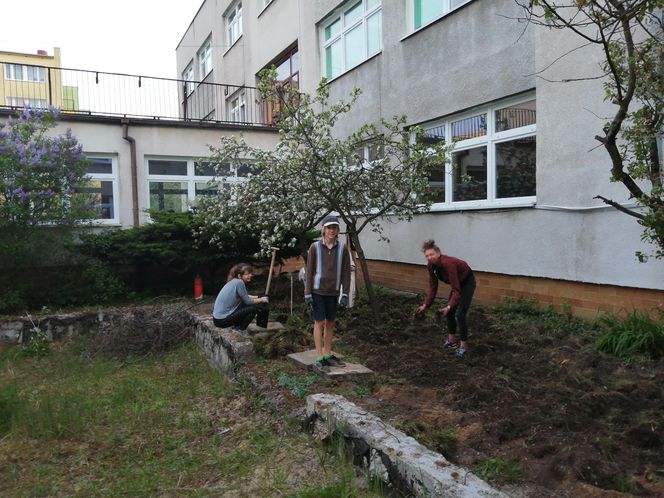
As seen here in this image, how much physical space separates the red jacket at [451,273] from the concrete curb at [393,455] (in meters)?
2.04

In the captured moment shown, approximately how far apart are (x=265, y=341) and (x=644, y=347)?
3.98 m

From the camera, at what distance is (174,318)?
8.37 metres

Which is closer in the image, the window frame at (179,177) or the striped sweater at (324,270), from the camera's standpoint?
the striped sweater at (324,270)

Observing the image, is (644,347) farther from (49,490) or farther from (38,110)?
(38,110)

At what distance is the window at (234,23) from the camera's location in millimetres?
19297

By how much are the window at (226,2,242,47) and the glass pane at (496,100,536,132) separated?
1326 centimetres

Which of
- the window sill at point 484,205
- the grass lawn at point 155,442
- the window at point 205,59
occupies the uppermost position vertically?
the window at point 205,59

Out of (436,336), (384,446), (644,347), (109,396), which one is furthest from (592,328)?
(109,396)

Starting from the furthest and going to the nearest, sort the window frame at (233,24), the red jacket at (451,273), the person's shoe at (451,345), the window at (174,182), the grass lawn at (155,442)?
the window frame at (233,24), the window at (174,182), the person's shoe at (451,345), the red jacket at (451,273), the grass lawn at (155,442)

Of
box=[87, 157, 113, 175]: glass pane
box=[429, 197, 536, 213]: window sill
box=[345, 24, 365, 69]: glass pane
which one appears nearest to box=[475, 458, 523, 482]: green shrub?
box=[429, 197, 536, 213]: window sill

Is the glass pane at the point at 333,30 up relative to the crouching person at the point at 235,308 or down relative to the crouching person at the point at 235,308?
up

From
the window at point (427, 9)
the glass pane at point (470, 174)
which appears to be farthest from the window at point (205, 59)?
the glass pane at point (470, 174)

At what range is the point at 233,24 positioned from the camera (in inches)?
790

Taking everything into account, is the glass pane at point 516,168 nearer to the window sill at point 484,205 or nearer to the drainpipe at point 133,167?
the window sill at point 484,205
